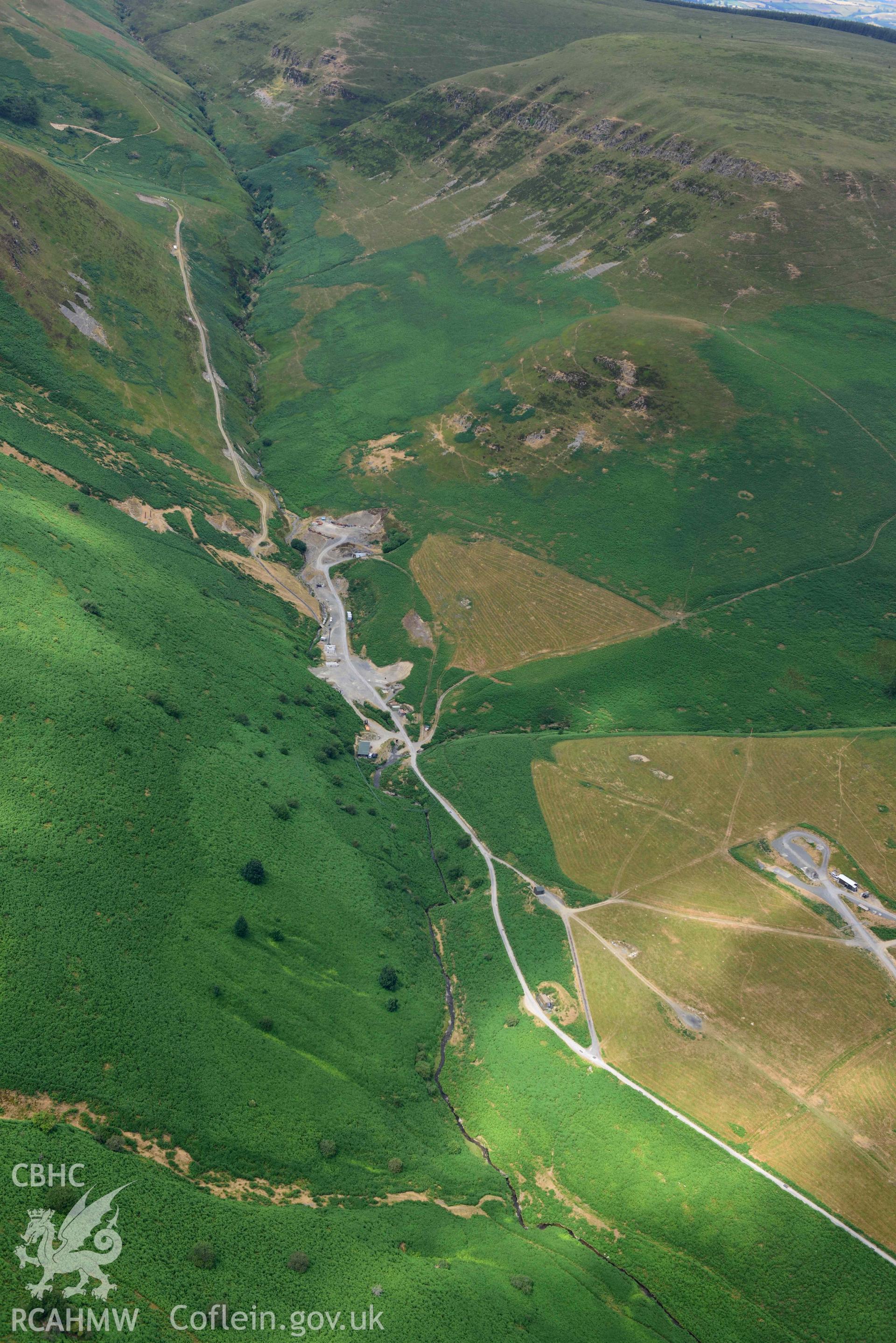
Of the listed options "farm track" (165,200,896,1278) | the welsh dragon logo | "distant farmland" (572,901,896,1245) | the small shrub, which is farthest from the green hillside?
"distant farmland" (572,901,896,1245)

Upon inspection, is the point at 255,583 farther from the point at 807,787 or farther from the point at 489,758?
the point at 807,787

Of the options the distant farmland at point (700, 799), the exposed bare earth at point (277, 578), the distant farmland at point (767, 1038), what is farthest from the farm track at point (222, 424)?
the distant farmland at point (767, 1038)

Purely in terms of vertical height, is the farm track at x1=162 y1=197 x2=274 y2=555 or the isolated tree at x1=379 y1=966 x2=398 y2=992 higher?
the farm track at x1=162 y1=197 x2=274 y2=555

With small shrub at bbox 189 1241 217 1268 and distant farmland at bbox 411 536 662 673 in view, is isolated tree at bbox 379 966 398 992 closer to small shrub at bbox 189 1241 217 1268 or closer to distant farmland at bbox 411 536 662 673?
small shrub at bbox 189 1241 217 1268

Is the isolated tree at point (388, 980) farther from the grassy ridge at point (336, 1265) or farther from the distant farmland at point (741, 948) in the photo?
the distant farmland at point (741, 948)

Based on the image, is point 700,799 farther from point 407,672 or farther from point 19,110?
point 19,110

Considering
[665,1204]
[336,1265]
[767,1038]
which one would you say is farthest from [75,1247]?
[767,1038]

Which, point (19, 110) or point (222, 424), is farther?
point (19, 110)
